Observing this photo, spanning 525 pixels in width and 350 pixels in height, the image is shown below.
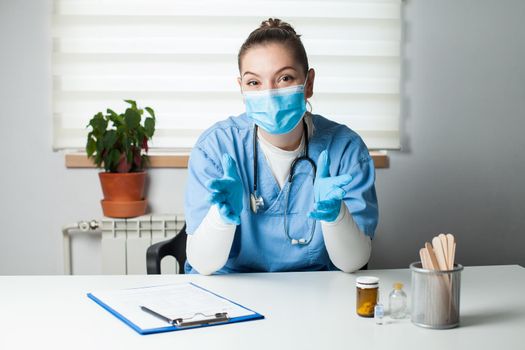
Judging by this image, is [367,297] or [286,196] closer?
[367,297]

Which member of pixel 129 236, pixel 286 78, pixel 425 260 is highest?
pixel 286 78

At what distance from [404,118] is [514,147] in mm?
496

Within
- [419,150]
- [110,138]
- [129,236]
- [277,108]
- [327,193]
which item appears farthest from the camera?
[419,150]

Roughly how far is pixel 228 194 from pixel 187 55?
1249 mm

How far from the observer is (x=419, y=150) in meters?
2.73

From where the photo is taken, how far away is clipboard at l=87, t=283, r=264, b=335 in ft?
4.04

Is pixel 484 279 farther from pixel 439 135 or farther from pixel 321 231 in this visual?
pixel 439 135

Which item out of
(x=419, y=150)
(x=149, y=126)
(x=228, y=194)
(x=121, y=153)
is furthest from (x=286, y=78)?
(x=419, y=150)

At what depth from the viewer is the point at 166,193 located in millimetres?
2705

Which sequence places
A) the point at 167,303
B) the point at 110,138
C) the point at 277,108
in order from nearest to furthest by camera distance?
1. the point at 167,303
2. the point at 277,108
3. the point at 110,138

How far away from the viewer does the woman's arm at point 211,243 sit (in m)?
1.62

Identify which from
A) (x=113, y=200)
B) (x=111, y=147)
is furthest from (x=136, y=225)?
(x=111, y=147)

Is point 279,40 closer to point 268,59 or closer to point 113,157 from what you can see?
point 268,59

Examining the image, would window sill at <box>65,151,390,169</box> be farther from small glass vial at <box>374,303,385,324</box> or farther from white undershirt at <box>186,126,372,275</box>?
small glass vial at <box>374,303,385,324</box>
